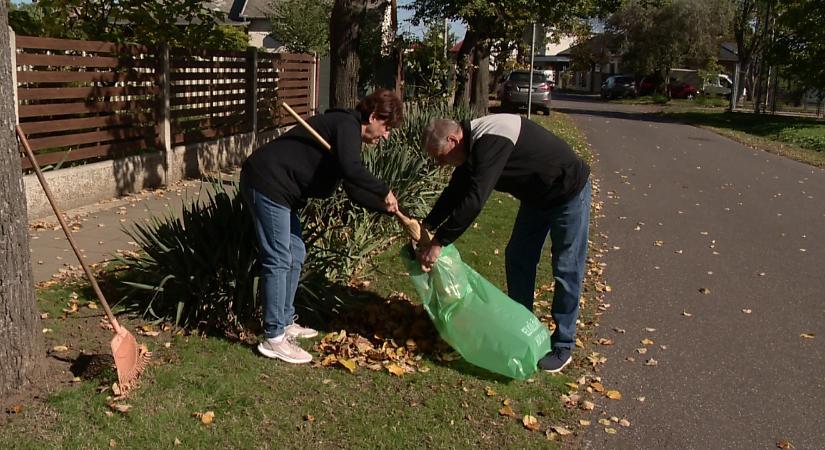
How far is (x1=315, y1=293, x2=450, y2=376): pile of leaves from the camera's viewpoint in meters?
4.60

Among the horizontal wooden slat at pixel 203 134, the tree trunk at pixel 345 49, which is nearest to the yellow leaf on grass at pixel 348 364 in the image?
the tree trunk at pixel 345 49

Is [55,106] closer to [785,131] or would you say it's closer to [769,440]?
[769,440]

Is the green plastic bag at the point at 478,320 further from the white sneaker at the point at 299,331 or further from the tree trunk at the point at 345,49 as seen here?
the tree trunk at the point at 345,49

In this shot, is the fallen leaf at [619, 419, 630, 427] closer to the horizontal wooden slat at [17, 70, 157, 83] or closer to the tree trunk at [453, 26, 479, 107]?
the horizontal wooden slat at [17, 70, 157, 83]

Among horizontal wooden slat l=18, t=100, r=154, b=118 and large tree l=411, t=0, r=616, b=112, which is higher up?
large tree l=411, t=0, r=616, b=112

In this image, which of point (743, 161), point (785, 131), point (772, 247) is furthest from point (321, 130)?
point (785, 131)

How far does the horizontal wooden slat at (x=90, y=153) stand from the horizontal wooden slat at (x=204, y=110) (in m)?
0.93

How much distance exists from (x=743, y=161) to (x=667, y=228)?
337 inches

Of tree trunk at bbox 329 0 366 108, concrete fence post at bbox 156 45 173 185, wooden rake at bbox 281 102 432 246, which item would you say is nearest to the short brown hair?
wooden rake at bbox 281 102 432 246

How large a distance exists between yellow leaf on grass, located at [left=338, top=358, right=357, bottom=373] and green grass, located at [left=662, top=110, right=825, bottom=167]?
1501cm

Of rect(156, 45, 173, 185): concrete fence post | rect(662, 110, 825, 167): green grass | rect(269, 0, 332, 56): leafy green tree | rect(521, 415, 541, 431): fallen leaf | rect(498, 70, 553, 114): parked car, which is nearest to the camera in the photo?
rect(521, 415, 541, 431): fallen leaf

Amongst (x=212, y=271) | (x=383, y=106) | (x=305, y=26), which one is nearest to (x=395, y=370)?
(x=212, y=271)

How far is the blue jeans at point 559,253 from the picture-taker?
4.63 metres

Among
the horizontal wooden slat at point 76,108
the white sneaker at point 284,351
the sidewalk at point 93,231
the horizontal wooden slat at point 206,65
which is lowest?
the white sneaker at point 284,351
